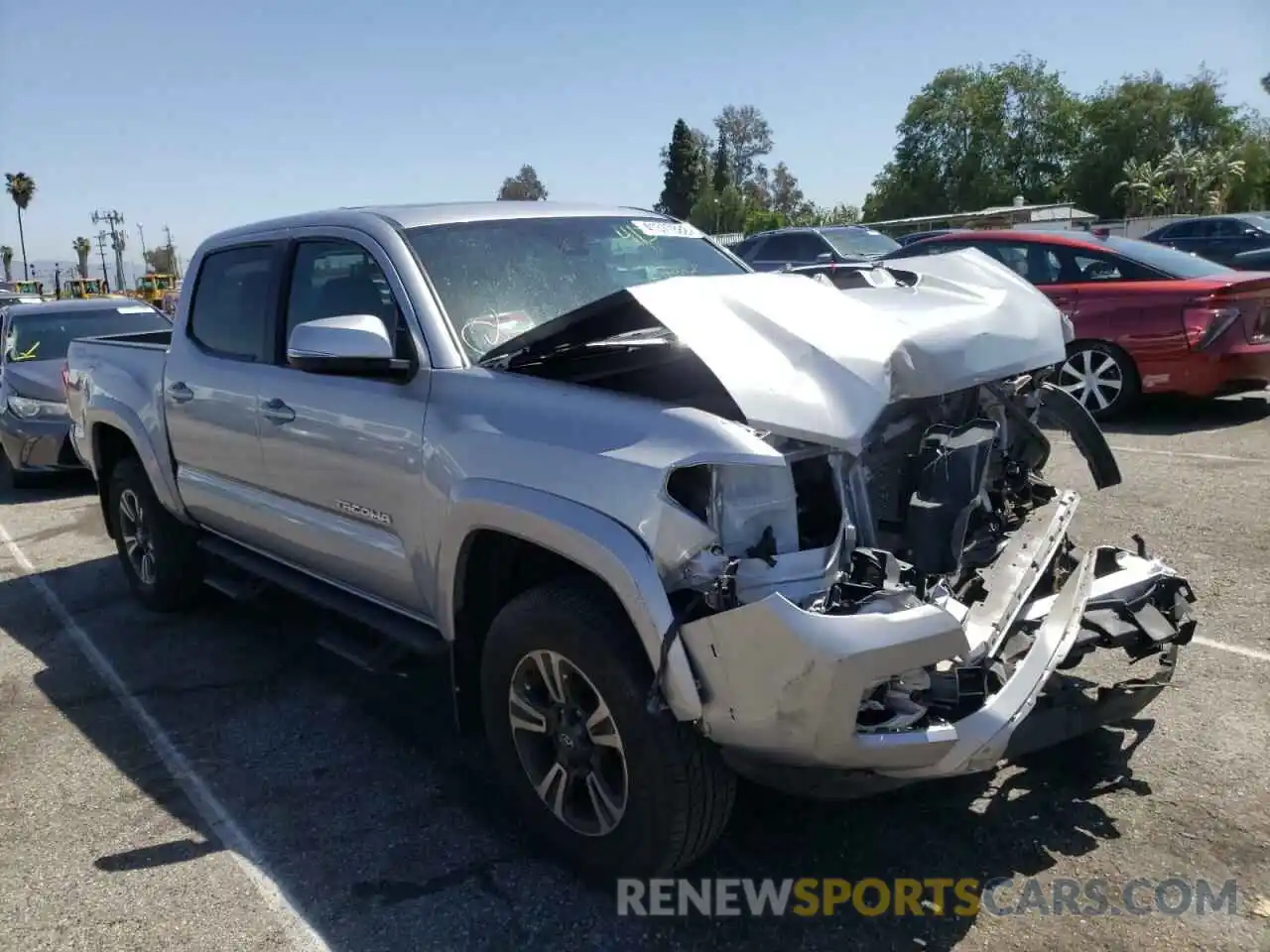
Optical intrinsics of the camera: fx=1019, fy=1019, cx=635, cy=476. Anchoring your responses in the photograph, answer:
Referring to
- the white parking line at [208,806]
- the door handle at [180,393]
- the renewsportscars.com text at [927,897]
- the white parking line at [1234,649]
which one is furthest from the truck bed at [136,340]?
the white parking line at [1234,649]

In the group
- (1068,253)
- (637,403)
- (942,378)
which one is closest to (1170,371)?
(1068,253)

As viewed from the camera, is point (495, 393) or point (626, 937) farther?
point (495, 393)

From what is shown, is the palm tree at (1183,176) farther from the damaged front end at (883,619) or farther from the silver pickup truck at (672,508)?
the damaged front end at (883,619)

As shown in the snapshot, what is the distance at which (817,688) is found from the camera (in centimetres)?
233

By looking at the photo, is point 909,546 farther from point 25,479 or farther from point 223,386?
point 25,479

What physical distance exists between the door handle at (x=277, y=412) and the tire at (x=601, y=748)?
147 cm

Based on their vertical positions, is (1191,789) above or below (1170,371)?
below

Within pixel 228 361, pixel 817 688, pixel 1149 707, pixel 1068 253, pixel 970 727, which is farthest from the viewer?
pixel 1068 253

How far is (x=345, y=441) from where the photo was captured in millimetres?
3650

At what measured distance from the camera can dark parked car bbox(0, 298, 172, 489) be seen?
908 centimetres

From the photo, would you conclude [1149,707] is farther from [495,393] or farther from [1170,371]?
[1170,371]

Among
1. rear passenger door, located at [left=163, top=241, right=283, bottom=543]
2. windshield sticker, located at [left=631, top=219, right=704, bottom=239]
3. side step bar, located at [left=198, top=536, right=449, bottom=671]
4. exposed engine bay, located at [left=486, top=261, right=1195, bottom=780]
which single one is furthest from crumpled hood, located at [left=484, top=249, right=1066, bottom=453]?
rear passenger door, located at [left=163, top=241, right=283, bottom=543]

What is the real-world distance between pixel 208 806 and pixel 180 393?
213 cm

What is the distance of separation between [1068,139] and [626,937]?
275 ft
